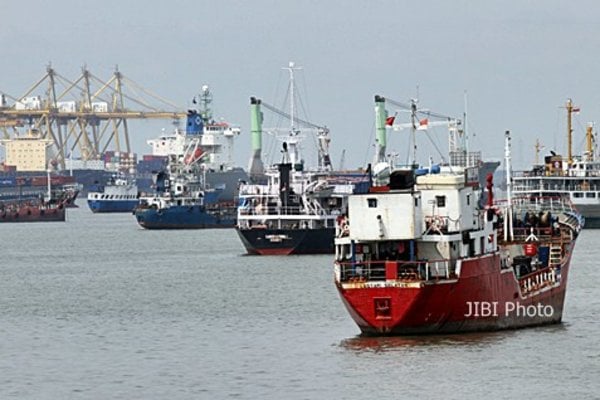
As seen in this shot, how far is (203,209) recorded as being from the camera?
139875mm

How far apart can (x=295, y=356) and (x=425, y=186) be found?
17.9ft

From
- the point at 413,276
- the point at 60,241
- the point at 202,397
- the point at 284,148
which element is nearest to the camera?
the point at 202,397

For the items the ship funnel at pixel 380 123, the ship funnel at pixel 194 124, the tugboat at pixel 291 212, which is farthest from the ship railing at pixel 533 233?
the ship funnel at pixel 194 124

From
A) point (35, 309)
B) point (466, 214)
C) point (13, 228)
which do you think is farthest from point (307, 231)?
point (13, 228)

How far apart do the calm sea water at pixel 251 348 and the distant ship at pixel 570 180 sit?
55.0 metres

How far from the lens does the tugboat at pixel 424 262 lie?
39.2 metres

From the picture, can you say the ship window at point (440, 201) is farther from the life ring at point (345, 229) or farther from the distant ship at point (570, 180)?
the distant ship at point (570, 180)

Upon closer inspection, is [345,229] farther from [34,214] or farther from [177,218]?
[34,214]

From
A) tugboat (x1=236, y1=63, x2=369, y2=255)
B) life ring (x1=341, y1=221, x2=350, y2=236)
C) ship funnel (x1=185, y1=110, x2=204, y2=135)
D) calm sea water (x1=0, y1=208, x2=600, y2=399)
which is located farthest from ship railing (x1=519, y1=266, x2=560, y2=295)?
ship funnel (x1=185, y1=110, x2=204, y2=135)

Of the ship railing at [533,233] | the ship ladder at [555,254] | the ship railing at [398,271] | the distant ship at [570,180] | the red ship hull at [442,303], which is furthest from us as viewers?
the distant ship at [570,180]

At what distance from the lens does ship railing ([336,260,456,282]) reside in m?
39.2

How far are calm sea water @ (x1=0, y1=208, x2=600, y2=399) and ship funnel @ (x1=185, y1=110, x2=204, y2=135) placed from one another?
103663 mm

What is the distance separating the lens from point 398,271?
39344 mm

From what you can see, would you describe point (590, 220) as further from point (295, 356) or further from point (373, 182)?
point (295, 356)
